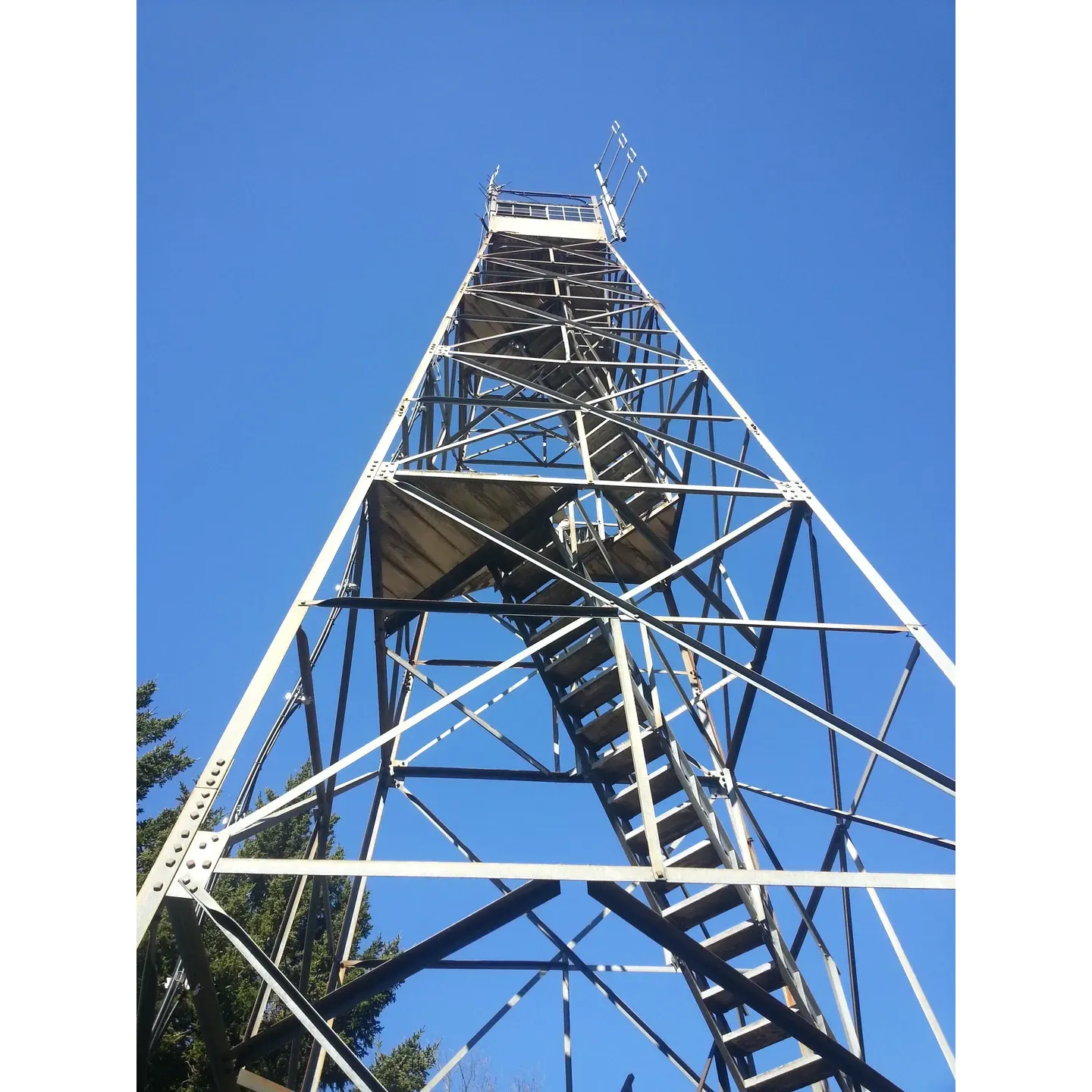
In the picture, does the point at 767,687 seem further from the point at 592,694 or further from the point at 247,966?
the point at 247,966

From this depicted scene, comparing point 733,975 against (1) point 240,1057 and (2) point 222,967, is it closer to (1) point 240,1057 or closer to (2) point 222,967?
(1) point 240,1057

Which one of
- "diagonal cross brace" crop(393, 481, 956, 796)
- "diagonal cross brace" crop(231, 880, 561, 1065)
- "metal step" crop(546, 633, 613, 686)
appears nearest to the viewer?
"diagonal cross brace" crop(231, 880, 561, 1065)

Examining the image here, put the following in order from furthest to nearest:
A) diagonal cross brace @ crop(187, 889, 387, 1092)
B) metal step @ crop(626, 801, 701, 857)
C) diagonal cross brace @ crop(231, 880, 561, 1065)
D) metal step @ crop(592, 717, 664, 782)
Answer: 1. metal step @ crop(592, 717, 664, 782)
2. metal step @ crop(626, 801, 701, 857)
3. diagonal cross brace @ crop(231, 880, 561, 1065)
4. diagonal cross brace @ crop(187, 889, 387, 1092)

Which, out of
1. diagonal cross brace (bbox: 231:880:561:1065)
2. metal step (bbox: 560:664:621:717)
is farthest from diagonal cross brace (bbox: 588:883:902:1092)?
metal step (bbox: 560:664:621:717)

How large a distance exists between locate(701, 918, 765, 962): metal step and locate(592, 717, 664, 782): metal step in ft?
4.64

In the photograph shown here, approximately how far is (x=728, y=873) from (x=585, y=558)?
19.1ft

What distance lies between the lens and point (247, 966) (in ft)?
60.6

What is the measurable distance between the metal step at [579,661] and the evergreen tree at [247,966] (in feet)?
23.8

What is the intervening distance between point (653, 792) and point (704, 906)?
1.01 m

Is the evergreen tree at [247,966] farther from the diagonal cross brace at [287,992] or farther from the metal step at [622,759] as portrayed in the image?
the diagonal cross brace at [287,992]

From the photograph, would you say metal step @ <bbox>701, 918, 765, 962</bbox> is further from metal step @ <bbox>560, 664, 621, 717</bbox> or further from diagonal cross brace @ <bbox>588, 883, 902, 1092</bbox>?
metal step @ <bbox>560, 664, 621, 717</bbox>

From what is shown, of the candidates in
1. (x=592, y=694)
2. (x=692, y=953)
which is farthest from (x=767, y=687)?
(x=592, y=694)

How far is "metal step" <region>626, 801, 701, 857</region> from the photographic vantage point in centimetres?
672

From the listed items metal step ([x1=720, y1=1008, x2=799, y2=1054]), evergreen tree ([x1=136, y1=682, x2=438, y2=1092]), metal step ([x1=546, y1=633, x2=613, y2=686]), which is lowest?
evergreen tree ([x1=136, y1=682, x2=438, y2=1092])
